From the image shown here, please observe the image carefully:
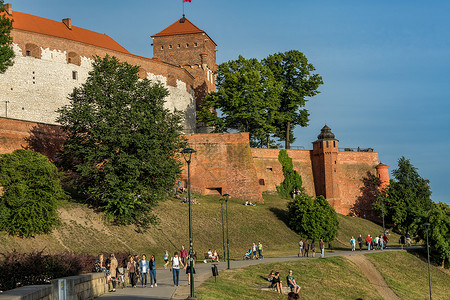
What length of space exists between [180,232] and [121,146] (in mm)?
9458

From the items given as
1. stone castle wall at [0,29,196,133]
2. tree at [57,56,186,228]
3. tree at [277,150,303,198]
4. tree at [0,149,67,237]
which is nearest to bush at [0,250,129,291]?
tree at [0,149,67,237]

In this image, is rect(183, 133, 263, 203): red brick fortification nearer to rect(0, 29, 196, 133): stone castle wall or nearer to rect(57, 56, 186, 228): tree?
rect(0, 29, 196, 133): stone castle wall

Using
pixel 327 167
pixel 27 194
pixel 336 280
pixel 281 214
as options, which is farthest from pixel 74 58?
pixel 336 280

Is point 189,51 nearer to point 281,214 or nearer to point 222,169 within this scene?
point 222,169

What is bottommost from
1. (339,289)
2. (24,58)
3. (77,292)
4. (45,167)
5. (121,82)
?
(339,289)

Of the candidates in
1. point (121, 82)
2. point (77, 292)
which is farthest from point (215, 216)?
point (77, 292)

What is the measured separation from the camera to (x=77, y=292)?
1752 centimetres

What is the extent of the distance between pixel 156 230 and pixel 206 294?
2018 cm

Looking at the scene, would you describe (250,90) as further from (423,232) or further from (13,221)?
(13,221)

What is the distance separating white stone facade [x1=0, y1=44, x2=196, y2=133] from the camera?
53.1 m

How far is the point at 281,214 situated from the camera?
2163 inches

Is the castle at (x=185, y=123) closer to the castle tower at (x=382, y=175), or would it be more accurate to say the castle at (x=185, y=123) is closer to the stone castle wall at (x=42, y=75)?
the stone castle wall at (x=42, y=75)

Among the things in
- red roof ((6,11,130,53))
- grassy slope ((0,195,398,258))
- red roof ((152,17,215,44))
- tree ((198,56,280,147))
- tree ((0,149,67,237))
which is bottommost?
grassy slope ((0,195,398,258))

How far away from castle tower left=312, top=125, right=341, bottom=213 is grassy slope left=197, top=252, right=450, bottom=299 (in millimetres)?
18912
